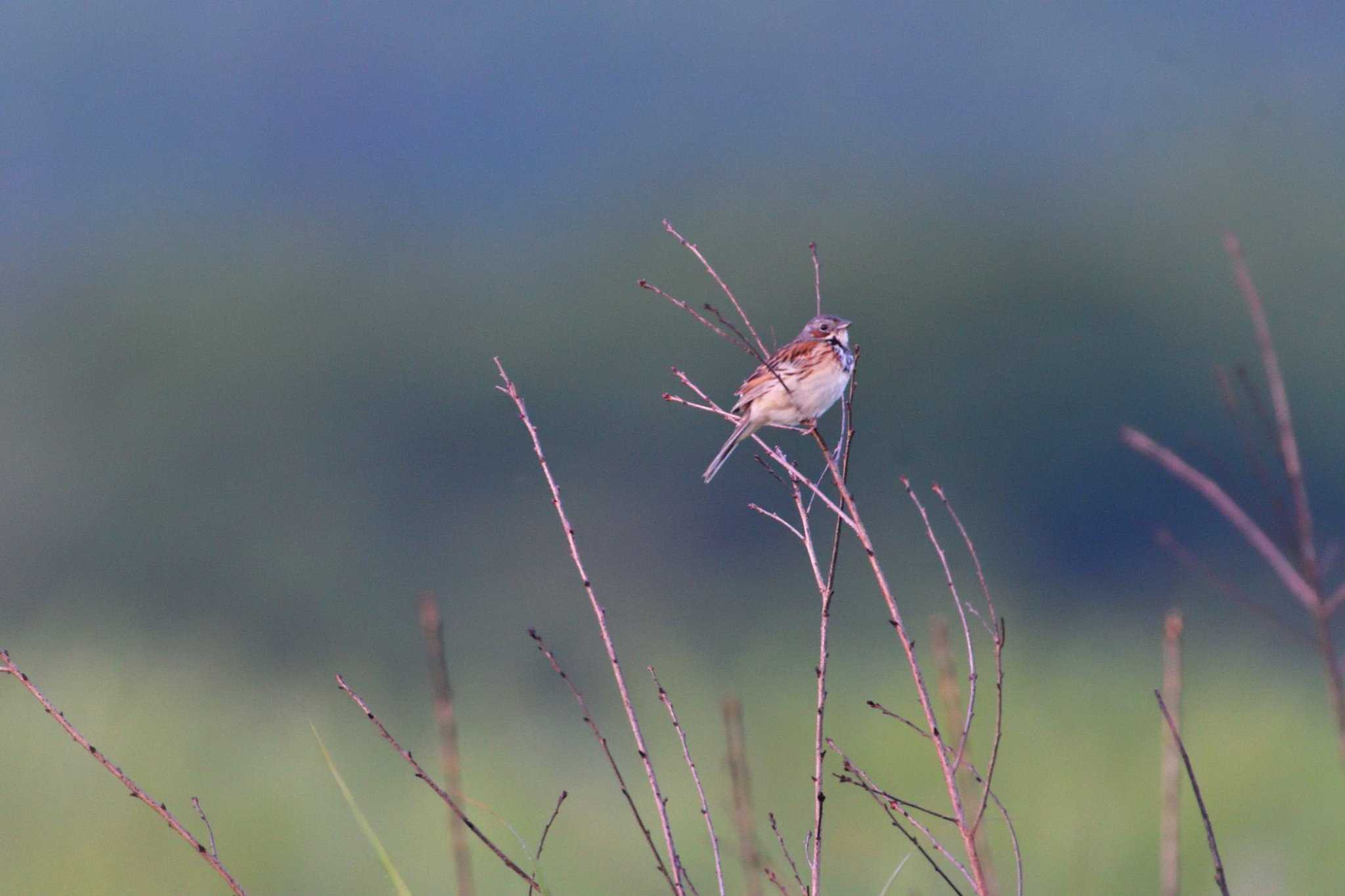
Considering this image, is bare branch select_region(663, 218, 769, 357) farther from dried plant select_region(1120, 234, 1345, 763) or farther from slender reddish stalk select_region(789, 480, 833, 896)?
dried plant select_region(1120, 234, 1345, 763)

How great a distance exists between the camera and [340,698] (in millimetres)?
13070

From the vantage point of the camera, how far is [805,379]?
5078 millimetres

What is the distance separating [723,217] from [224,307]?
31.7ft

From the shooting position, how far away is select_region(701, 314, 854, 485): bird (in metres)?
5.05

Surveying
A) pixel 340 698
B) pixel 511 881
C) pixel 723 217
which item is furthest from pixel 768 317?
pixel 511 881

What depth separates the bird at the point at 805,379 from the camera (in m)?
5.05

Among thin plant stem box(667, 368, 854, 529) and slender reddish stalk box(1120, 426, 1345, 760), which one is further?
thin plant stem box(667, 368, 854, 529)

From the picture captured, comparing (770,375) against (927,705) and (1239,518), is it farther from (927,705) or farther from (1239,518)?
(1239,518)

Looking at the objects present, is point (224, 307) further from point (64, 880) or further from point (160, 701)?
point (64, 880)

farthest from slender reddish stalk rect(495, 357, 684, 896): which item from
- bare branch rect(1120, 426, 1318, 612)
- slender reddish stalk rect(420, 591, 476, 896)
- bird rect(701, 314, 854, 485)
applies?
bird rect(701, 314, 854, 485)

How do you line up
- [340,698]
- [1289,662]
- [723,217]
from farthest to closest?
[723,217]
[1289,662]
[340,698]

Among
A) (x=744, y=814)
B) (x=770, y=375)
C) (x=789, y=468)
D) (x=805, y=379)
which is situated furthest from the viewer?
(x=770, y=375)

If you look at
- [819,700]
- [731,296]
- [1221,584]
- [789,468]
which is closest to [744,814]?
[819,700]

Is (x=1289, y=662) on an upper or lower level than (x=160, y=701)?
lower
